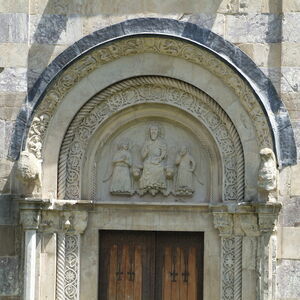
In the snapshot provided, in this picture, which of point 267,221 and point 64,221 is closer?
point 267,221

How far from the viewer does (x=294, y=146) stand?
13.5 m

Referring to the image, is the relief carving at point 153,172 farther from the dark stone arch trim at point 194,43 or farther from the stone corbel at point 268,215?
the dark stone arch trim at point 194,43

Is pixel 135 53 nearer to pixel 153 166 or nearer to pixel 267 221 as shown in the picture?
pixel 153 166

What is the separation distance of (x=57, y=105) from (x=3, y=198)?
145 cm

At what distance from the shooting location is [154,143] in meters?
14.1

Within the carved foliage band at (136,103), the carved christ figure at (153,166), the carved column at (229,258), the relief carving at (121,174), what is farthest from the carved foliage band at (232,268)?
the relief carving at (121,174)

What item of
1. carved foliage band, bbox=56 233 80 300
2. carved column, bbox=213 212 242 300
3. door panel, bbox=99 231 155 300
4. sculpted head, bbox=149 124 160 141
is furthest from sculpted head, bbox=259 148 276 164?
carved foliage band, bbox=56 233 80 300

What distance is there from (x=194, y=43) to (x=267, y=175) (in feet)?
6.56

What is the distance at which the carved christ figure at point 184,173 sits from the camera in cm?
1402

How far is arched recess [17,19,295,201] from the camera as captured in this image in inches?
535

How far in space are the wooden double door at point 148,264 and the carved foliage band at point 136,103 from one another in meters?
0.88

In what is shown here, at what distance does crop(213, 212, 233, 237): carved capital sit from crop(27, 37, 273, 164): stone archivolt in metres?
1.06

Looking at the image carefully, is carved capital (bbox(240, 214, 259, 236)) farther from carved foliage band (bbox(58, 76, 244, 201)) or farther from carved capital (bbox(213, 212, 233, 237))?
carved foliage band (bbox(58, 76, 244, 201))

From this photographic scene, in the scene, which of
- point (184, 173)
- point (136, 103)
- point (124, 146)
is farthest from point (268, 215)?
point (136, 103)
